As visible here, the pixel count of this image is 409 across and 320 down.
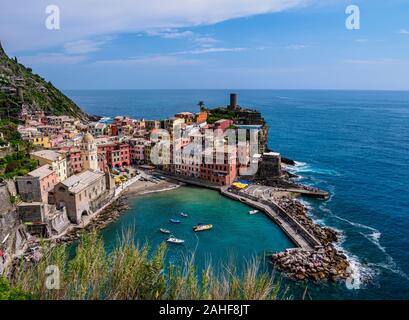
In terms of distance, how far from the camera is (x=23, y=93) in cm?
8238

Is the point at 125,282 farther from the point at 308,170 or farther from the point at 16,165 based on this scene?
the point at 308,170

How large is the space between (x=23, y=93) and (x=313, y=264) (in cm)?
8072

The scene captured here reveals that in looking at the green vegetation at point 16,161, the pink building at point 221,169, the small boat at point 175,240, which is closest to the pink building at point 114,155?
the green vegetation at point 16,161

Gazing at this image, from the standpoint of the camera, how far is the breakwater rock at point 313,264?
26234 mm

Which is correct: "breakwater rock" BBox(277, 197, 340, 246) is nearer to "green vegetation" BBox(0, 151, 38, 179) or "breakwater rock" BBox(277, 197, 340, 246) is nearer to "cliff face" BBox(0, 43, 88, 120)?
"green vegetation" BBox(0, 151, 38, 179)

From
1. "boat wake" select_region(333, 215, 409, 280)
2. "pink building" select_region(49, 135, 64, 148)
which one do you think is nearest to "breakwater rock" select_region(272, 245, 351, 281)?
"boat wake" select_region(333, 215, 409, 280)

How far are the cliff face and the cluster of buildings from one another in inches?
162

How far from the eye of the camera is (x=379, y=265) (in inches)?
1110

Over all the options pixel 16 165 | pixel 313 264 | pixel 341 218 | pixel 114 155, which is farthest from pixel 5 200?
pixel 341 218

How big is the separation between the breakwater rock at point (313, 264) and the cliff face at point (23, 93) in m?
68.2

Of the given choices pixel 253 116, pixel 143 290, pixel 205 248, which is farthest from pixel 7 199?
pixel 253 116

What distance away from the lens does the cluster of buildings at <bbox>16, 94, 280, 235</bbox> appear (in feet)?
114

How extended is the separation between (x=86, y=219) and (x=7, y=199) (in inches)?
325

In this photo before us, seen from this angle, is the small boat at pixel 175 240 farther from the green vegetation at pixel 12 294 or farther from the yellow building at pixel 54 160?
the yellow building at pixel 54 160
